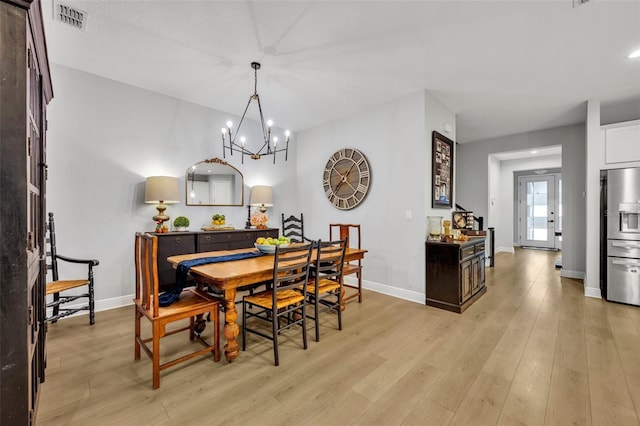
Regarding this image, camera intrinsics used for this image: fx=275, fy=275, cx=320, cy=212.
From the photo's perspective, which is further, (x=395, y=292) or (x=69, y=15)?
(x=395, y=292)

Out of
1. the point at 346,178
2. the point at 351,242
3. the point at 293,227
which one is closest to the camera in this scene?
the point at 351,242

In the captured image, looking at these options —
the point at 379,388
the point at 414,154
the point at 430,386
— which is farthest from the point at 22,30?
the point at 414,154

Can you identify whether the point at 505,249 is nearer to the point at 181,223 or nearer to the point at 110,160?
the point at 181,223

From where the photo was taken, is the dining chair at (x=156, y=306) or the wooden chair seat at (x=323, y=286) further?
the wooden chair seat at (x=323, y=286)

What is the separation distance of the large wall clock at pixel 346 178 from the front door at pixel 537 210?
7.18 meters

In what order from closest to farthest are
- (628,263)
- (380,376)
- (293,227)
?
(380,376)
(628,263)
(293,227)

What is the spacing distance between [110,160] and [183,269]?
215cm

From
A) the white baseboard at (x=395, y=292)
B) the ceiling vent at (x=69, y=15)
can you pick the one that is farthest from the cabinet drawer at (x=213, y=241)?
the ceiling vent at (x=69, y=15)

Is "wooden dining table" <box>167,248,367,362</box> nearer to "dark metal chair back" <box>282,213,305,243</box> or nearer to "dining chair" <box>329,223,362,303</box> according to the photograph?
"dining chair" <box>329,223,362,303</box>

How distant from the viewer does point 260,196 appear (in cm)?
468

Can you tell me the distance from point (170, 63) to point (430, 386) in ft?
12.9

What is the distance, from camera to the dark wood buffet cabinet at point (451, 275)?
332 cm

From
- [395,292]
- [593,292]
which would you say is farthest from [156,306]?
[593,292]

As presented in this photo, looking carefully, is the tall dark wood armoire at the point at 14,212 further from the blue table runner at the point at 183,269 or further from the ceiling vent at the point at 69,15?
the ceiling vent at the point at 69,15
